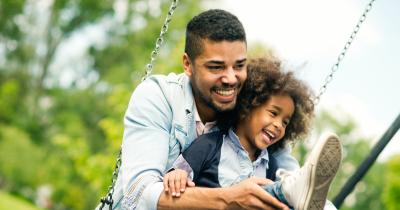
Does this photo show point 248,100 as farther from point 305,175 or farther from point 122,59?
point 122,59

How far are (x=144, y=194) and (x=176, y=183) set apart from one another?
162mm

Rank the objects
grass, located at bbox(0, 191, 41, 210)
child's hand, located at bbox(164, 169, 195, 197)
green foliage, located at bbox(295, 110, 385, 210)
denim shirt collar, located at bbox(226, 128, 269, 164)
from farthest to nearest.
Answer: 1. green foliage, located at bbox(295, 110, 385, 210)
2. grass, located at bbox(0, 191, 41, 210)
3. denim shirt collar, located at bbox(226, 128, 269, 164)
4. child's hand, located at bbox(164, 169, 195, 197)

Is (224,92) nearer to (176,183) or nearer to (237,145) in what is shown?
(237,145)

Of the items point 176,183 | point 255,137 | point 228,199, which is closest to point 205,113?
point 255,137

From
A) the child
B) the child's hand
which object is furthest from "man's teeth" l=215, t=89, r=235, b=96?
the child's hand

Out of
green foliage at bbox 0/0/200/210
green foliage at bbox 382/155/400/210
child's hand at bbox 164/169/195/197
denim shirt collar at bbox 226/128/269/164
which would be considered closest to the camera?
child's hand at bbox 164/169/195/197

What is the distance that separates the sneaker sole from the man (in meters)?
0.48

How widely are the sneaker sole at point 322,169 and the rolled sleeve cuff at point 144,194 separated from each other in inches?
24.0

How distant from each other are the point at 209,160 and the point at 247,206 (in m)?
0.56

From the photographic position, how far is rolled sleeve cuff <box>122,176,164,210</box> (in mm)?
2459

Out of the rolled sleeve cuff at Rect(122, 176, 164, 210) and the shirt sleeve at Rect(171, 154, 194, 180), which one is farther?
the shirt sleeve at Rect(171, 154, 194, 180)

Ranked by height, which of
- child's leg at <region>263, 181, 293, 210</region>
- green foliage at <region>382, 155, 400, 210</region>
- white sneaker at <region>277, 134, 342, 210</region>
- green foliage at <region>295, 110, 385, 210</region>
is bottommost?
child's leg at <region>263, 181, 293, 210</region>

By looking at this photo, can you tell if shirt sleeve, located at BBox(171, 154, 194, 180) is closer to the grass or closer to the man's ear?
the man's ear

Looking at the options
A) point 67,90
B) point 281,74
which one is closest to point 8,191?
point 67,90
